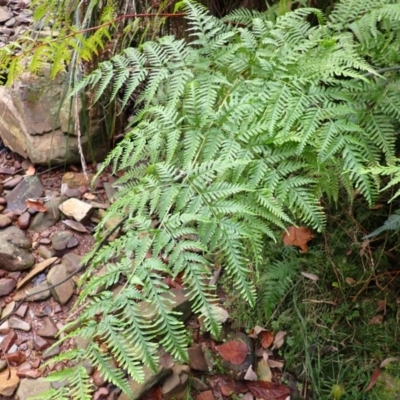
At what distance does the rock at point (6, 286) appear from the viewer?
2289 millimetres

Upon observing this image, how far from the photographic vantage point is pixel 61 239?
97.8 inches

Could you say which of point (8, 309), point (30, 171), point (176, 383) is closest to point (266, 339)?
point (176, 383)

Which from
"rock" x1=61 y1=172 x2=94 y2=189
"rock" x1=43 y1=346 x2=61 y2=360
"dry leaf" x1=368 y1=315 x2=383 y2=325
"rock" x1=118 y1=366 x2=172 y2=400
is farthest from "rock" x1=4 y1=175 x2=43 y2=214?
"dry leaf" x1=368 y1=315 x2=383 y2=325

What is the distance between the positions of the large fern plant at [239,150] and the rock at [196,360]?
2.76 feet

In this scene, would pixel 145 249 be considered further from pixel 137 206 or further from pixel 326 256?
pixel 326 256

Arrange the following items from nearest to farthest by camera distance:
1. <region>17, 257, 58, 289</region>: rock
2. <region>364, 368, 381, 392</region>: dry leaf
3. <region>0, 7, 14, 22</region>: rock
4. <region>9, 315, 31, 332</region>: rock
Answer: <region>364, 368, 381, 392</region>: dry leaf, <region>9, 315, 31, 332</region>: rock, <region>17, 257, 58, 289</region>: rock, <region>0, 7, 14, 22</region>: rock

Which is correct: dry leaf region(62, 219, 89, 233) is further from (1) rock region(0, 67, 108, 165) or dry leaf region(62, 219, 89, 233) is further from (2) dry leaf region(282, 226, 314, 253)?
(2) dry leaf region(282, 226, 314, 253)

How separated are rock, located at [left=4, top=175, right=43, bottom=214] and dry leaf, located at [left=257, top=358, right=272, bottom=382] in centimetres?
147

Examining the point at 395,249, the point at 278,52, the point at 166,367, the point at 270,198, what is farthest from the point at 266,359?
the point at 278,52

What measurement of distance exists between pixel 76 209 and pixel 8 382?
3.03 ft

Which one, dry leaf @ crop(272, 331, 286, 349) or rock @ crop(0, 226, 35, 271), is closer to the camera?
dry leaf @ crop(272, 331, 286, 349)

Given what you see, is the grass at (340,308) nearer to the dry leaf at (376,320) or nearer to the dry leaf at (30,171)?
the dry leaf at (376,320)

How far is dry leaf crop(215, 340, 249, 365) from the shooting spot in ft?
6.92

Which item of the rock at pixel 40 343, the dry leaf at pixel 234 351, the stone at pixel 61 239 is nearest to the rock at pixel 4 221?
the stone at pixel 61 239
